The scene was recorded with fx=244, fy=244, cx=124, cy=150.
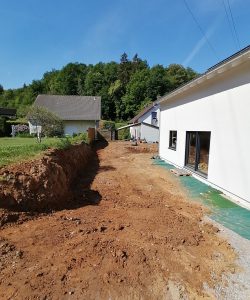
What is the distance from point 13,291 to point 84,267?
37.9 inches

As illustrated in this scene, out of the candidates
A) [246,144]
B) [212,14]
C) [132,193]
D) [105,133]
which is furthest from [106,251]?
[105,133]

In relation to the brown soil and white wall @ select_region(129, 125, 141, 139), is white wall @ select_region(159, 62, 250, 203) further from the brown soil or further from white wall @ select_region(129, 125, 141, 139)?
white wall @ select_region(129, 125, 141, 139)

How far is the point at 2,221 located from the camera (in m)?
4.87

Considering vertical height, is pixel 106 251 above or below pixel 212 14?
below

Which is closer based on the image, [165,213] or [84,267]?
[84,267]

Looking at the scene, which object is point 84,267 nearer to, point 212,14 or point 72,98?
point 212,14

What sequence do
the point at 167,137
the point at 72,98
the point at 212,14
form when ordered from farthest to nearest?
the point at 72,98
the point at 167,137
the point at 212,14

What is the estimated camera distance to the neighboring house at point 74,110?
34.2m

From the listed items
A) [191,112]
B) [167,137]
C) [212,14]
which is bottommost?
[167,137]

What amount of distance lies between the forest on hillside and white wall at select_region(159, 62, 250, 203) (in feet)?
146

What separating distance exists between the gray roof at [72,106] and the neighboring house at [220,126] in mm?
24367

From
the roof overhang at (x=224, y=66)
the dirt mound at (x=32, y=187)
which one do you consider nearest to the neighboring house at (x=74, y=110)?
the roof overhang at (x=224, y=66)

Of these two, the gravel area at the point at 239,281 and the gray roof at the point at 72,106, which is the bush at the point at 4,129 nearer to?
the gray roof at the point at 72,106

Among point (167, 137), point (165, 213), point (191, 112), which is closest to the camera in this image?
point (165, 213)
